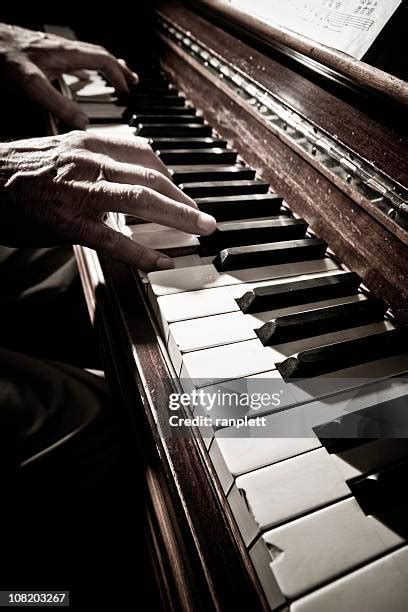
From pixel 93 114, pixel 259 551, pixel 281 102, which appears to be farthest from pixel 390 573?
pixel 93 114

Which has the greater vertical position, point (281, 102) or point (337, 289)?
point (281, 102)

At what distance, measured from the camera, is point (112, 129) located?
62.8 inches

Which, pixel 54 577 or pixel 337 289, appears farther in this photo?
pixel 54 577

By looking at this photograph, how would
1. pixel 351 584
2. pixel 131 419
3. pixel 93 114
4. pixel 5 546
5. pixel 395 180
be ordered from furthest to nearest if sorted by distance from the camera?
pixel 93 114 → pixel 5 546 → pixel 131 419 → pixel 395 180 → pixel 351 584

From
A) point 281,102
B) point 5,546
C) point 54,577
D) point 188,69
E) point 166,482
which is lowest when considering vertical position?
point 54,577

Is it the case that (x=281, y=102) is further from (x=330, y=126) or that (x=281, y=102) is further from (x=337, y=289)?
(x=337, y=289)

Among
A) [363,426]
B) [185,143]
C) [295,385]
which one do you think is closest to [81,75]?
[185,143]

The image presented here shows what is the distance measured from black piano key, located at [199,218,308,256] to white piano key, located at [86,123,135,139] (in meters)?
0.74

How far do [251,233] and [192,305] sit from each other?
0.34 meters

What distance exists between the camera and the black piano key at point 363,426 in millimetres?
668

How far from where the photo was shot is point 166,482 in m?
0.77

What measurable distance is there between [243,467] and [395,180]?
2.43ft

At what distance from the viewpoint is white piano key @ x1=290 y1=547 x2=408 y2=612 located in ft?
1.73

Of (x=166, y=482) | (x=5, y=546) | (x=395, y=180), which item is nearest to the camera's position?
(x=166, y=482)
